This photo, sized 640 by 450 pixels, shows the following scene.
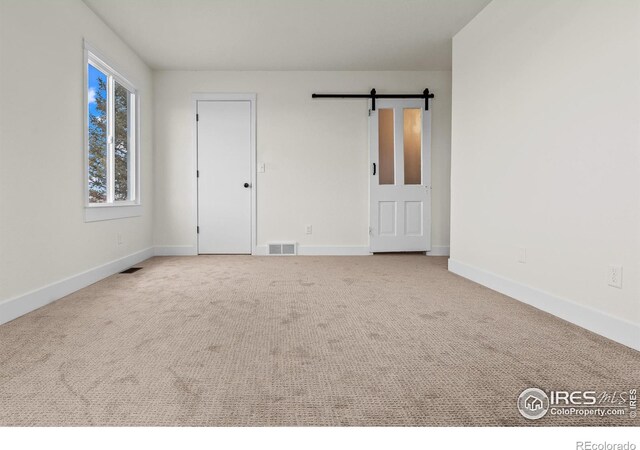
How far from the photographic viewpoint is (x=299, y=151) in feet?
19.5

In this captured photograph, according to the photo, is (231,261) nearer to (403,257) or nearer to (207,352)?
(403,257)

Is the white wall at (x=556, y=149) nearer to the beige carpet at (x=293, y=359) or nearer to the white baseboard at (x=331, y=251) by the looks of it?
the beige carpet at (x=293, y=359)

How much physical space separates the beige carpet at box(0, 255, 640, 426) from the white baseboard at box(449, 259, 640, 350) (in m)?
0.08

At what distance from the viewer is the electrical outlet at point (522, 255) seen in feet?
10.6

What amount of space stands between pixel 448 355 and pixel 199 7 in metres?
3.65

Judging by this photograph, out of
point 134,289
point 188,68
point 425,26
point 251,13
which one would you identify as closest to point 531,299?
point 425,26

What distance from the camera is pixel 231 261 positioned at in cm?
534

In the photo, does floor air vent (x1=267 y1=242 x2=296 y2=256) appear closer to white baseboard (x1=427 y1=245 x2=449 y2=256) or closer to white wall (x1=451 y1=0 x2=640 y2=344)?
white baseboard (x1=427 y1=245 x2=449 y2=256)

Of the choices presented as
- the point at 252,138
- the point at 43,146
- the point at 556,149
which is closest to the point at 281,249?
the point at 252,138

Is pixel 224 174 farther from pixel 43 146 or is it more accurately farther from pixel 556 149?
pixel 556 149

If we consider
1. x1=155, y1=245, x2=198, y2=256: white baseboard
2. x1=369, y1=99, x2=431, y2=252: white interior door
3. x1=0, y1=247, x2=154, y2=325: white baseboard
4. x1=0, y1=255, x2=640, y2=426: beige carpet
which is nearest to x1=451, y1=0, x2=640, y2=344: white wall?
x1=0, y1=255, x2=640, y2=426: beige carpet

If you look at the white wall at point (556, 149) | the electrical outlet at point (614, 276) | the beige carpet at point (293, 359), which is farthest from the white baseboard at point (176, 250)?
the electrical outlet at point (614, 276)

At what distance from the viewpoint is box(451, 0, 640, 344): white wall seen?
231 centimetres

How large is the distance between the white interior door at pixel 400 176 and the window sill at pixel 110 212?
10.1 ft
